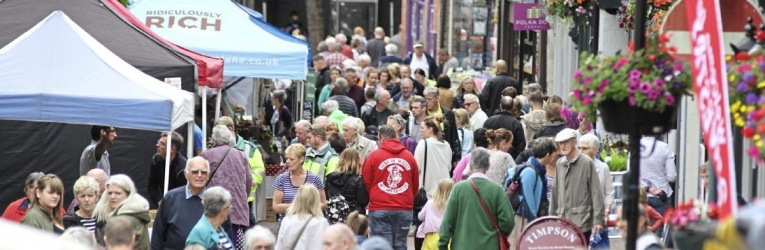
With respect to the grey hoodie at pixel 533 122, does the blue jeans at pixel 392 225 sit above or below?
below

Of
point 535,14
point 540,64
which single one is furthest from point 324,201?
point 540,64

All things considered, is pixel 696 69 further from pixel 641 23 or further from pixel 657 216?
pixel 657 216

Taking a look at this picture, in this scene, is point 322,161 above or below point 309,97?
below

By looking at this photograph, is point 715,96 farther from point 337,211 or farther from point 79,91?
point 79,91

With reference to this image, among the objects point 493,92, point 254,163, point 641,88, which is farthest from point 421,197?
point 493,92

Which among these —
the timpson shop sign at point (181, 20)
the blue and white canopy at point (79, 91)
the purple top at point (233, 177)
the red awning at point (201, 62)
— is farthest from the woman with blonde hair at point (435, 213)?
the timpson shop sign at point (181, 20)

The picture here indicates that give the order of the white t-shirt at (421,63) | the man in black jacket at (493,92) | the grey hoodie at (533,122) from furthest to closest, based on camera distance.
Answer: the white t-shirt at (421,63) → the man in black jacket at (493,92) → the grey hoodie at (533,122)

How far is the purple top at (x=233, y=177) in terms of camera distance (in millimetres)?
12906

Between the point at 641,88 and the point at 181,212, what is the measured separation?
4549 mm

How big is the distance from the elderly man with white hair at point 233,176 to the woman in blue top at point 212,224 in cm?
279

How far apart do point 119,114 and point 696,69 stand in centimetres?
633

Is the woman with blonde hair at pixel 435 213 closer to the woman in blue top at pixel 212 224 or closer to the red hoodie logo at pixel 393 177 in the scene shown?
the red hoodie logo at pixel 393 177

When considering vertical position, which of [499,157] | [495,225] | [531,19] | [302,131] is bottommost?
[495,225]

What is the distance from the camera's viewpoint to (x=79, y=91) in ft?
39.2
